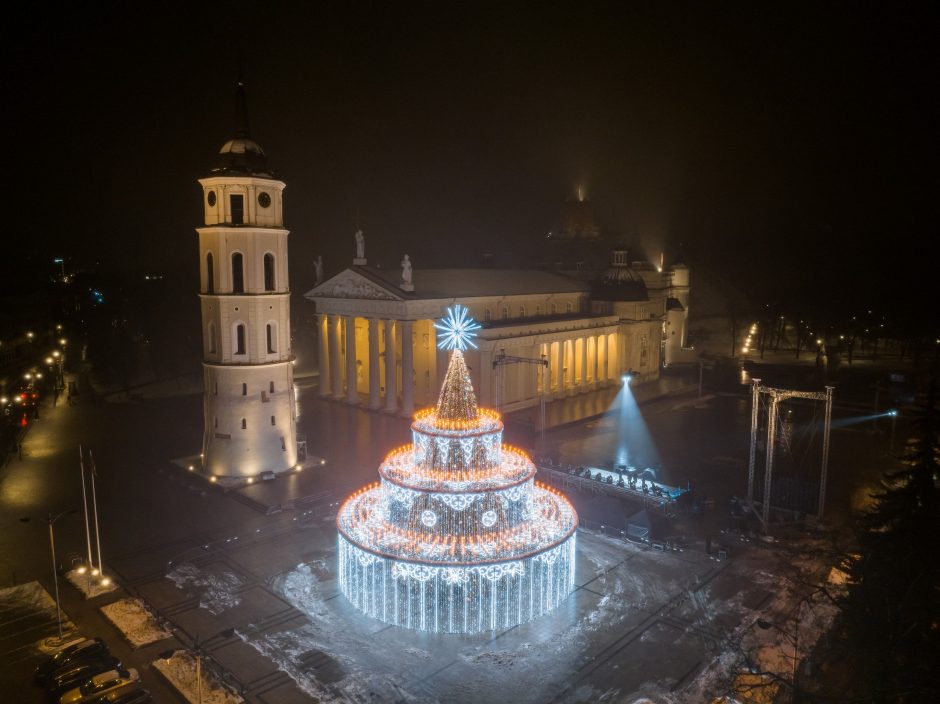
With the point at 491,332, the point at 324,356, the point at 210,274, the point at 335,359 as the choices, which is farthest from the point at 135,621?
the point at 324,356

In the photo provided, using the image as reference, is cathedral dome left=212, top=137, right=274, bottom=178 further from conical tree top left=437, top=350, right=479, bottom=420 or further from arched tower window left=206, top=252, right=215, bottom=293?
conical tree top left=437, top=350, right=479, bottom=420

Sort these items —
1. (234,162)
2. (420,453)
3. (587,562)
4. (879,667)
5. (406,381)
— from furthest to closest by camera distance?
(406,381), (234,162), (587,562), (420,453), (879,667)

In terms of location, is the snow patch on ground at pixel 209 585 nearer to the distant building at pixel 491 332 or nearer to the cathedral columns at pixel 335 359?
the distant building at pixel 491 332

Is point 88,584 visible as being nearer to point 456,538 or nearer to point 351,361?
point 456,538

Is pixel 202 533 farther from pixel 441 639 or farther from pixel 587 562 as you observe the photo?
Answer: pixel 587 562

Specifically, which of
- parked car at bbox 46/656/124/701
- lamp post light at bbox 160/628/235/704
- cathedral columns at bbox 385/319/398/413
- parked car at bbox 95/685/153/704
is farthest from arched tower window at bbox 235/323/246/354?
parked car at bbox 95/685/153/704

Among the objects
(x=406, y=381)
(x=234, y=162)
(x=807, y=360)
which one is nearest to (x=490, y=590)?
(x=234, y=162)
